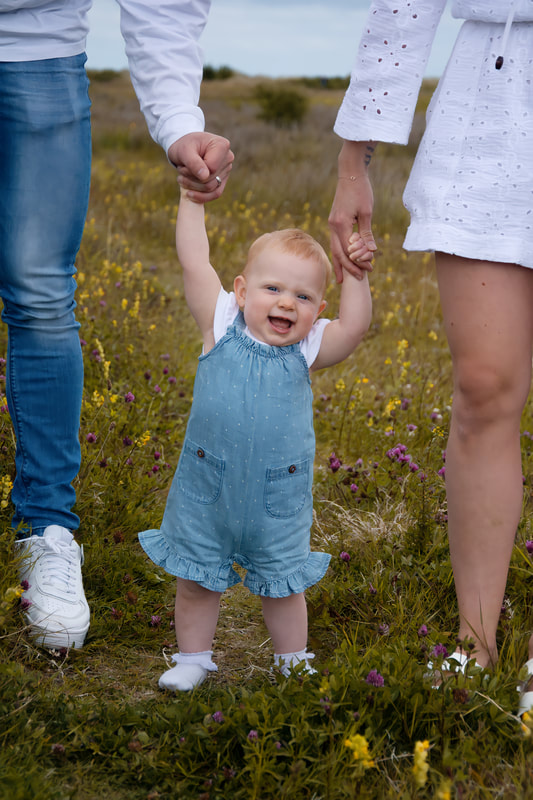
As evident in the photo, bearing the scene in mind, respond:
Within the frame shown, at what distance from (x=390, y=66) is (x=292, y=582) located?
1613 millimetres

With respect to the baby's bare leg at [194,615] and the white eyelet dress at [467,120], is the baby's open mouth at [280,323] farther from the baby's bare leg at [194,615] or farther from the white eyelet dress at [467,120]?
the baby's bare leg at [194,615]

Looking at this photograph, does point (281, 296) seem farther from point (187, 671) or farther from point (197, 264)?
point (187, 671)

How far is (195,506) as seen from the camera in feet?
8.71

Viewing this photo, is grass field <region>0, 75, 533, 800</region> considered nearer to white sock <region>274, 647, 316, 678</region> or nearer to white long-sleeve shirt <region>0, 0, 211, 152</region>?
white sock <region>274, 647, 316, 678</region>

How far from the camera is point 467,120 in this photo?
2.43 meters

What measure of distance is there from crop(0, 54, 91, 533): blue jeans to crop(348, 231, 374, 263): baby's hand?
1083 mm

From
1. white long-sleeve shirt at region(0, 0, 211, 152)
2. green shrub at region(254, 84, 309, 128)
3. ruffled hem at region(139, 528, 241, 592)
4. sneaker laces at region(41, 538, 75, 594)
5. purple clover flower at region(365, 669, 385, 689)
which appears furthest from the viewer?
green shrub at region(254, 84, 309, 128)

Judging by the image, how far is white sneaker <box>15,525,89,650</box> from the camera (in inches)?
115

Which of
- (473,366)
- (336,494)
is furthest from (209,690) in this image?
(336,494)

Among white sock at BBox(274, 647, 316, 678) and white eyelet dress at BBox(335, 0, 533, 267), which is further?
white sock at BBox(274, 647, 316, 678)

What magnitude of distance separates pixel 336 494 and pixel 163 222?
6203 mm

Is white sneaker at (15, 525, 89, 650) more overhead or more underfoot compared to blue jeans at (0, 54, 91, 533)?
more underfoot

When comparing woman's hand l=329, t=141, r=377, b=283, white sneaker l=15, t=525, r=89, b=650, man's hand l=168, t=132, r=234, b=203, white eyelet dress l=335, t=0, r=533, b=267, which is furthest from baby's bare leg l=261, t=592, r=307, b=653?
man's hand l=168, t=132, r=234, b=203

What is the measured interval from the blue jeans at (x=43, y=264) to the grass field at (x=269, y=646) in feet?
0.68
